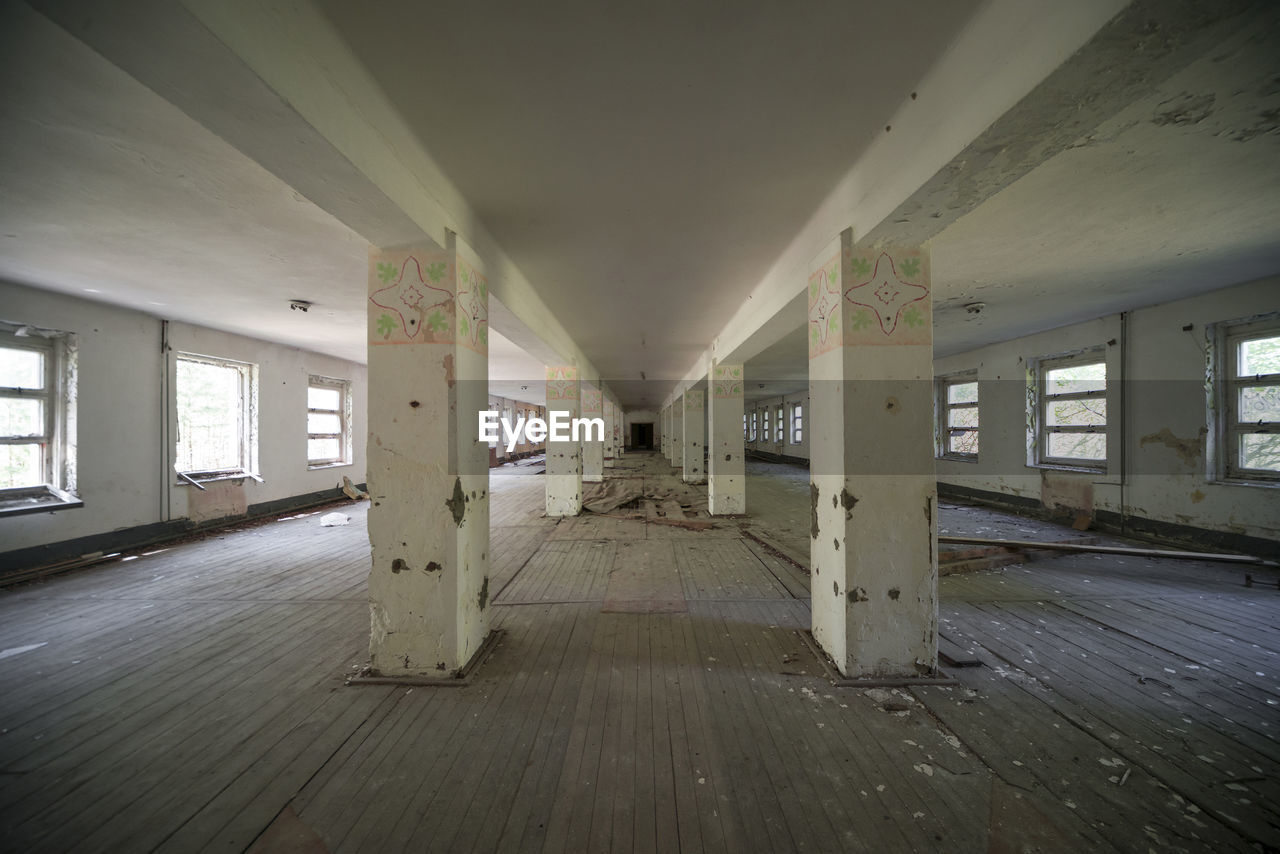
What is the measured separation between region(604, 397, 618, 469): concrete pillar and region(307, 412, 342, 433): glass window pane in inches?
334

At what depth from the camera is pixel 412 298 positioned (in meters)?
2.63

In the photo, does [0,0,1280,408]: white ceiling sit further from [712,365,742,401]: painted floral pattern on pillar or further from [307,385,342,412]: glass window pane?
[307,385,342,412]: glass window pane

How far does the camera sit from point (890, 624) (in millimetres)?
2553

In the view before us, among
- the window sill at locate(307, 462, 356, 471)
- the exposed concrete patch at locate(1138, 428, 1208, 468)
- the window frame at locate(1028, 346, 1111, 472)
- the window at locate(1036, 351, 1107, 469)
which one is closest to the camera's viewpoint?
the exposed concrete patch at locate(1138, 428, 1208, 468)

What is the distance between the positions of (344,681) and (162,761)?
729 mm

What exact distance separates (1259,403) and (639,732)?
7131mm

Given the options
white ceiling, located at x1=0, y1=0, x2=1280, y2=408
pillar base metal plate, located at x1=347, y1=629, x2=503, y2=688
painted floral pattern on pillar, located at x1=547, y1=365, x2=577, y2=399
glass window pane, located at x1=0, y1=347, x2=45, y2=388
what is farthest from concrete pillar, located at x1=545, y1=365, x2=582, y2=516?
glass window pane, located at x1=0, y1=347, x2=45, y2=388

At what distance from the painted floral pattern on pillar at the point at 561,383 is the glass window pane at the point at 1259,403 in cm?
784

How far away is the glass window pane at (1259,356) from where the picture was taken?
465 centimetres

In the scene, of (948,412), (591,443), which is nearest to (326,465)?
(591,443)

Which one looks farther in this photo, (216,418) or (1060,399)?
(1060,399)

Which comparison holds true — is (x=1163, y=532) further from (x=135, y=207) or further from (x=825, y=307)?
(x=135, y=207)

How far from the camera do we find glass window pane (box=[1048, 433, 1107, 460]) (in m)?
6.49

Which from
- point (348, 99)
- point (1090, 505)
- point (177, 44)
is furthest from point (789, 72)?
point (1090, 505)
